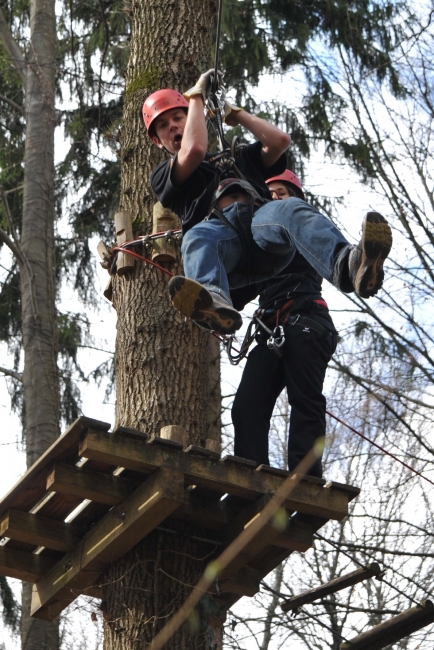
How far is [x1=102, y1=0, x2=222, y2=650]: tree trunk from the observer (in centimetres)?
466

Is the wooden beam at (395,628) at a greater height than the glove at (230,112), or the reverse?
the glove at (230,112)

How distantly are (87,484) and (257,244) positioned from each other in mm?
1339

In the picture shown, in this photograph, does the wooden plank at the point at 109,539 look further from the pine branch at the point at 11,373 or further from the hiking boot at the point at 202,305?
the pine branch at the point at 11,373

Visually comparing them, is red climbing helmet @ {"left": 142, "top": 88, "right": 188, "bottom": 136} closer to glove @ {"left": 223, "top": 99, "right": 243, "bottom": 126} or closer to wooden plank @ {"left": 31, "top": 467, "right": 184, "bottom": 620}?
glove @ {"left": 223, "top": 99, "right": 243, "bottom": 126}

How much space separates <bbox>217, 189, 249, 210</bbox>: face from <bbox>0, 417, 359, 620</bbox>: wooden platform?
1275mm

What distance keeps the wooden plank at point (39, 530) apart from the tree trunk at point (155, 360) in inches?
10.2

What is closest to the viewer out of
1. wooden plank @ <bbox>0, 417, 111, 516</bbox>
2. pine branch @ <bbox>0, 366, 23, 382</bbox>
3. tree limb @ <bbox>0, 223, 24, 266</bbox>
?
wooden plank @ <bbox>0, 417, 111, 516</bbox>

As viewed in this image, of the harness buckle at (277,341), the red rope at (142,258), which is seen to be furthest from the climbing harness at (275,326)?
the red rope at (142,258)

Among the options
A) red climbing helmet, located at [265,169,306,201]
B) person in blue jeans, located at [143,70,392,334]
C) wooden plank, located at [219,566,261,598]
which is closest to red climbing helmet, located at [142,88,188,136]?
person in blue jeans, located at [143,70,392,334]

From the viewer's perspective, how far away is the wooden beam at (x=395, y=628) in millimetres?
5453

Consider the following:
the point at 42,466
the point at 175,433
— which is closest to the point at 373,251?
the point at 175,433

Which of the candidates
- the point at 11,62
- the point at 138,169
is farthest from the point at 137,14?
the point at 11,62

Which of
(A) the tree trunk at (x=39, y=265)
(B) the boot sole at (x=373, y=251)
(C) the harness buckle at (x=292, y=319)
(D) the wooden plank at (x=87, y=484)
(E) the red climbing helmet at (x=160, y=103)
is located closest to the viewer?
(B) the boot sole at (x=373, y=251)

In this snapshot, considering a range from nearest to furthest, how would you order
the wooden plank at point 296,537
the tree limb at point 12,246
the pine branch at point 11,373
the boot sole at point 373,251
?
1. the boot sole at point 373,251
2. the wooden plank at point 296,537
3. the tree limb at point 12,246
4. the pine branch at point 11,373
